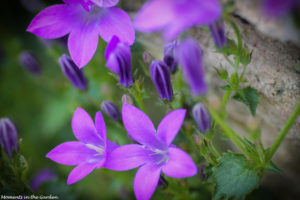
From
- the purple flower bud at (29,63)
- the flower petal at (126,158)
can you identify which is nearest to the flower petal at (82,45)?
the flower petal at (126,158)

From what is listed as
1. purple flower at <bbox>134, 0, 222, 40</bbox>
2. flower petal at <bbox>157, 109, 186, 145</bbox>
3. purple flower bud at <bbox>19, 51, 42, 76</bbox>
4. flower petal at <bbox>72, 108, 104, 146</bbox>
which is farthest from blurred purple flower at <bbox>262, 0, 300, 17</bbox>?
purple flower bud at <bbox>19, 51, 42, 76</bbox>

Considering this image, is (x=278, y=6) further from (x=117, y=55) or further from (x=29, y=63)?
(x=29, y=63)

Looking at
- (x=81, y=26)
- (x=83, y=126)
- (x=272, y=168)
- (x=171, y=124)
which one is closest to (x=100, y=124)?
(x=83, y=126)

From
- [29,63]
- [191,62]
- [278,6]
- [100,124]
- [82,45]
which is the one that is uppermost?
[278,6]

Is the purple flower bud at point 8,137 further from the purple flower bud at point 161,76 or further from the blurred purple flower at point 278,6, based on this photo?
the blurred purple flower at point 278,6

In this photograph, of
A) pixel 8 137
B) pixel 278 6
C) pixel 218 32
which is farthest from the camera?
pixel 8 137

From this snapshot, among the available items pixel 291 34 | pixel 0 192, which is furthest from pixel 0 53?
pixel 291 34

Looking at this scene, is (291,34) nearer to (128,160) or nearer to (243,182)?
(243,182)
